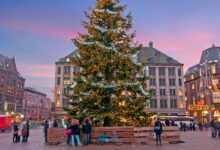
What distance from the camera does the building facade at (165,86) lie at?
224 ft

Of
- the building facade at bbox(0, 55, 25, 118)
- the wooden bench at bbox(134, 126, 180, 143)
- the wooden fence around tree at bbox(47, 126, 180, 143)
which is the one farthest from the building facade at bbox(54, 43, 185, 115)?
the wooden fence around tree at bbox(47, 126, 180, 143)

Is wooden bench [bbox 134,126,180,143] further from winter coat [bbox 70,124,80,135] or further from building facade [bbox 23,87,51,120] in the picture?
building facade [bbox 23,87,51,120]

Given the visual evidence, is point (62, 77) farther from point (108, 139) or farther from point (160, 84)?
point (108, 139)

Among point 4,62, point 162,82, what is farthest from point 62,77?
point 4,62

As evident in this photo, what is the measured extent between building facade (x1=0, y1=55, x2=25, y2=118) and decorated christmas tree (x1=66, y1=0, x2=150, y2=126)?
2820 inches

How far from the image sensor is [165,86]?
2756 inches

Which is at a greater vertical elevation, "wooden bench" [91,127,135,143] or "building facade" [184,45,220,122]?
"building facade" [184,45,220,122]

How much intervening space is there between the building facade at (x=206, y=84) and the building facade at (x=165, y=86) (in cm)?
530

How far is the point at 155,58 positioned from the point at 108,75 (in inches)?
2179

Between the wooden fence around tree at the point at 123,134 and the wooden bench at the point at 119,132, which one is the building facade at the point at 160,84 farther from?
the wooden bench at the point at 119,132

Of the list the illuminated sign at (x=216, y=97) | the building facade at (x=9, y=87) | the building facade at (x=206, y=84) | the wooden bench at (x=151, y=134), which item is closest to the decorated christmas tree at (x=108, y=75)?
the wooden bench at (x=151, y=134)

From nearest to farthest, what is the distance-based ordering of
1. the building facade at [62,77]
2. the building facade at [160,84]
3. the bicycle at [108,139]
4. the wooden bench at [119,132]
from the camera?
the bicycle at [108,139] → the wooden bench at [119,132] → the building facade at [160,84] → the building facade at [62,77]

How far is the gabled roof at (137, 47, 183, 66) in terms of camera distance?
71625mm

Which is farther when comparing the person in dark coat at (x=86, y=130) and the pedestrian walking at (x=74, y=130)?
the person in dark coat at (x=86, y=130)
